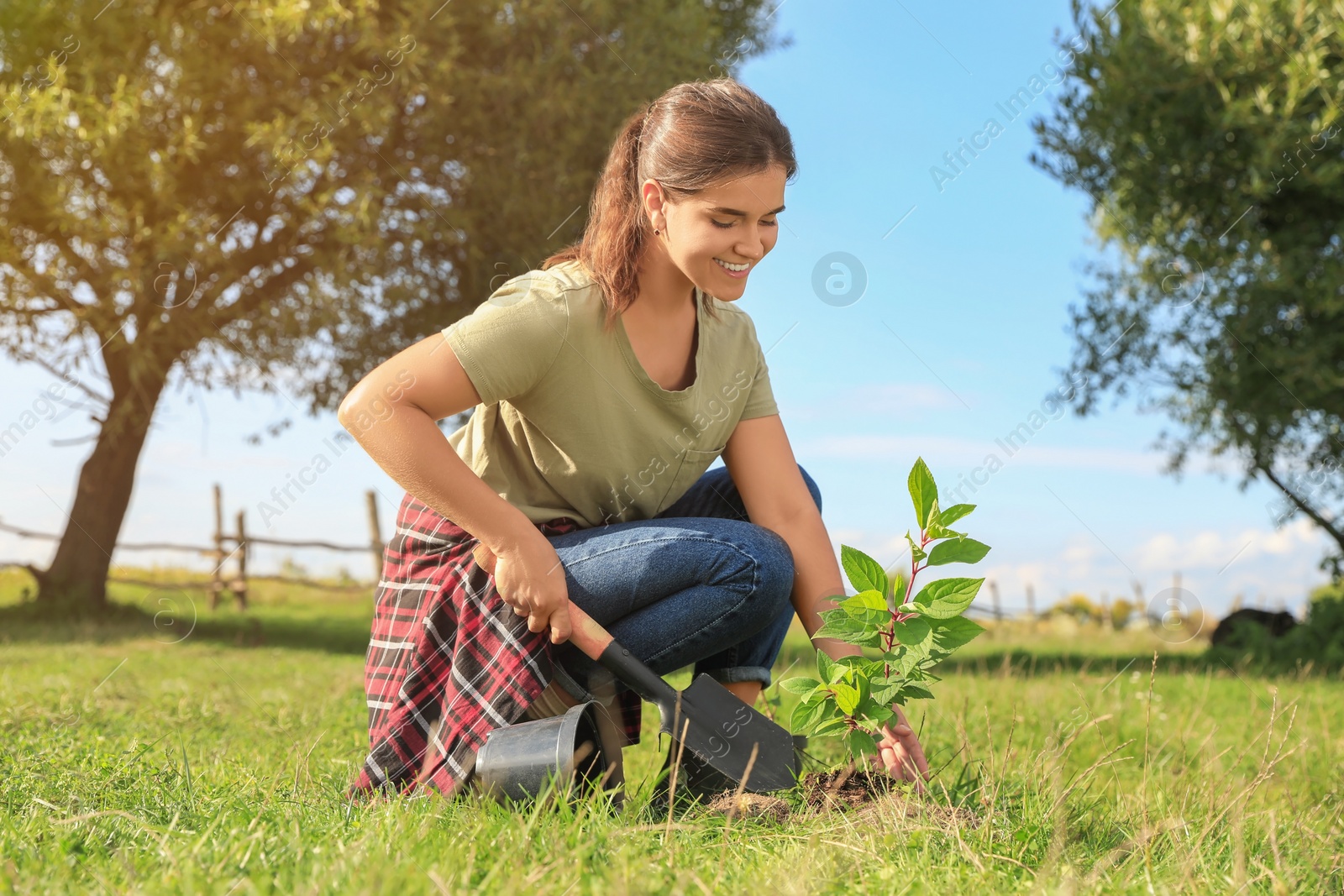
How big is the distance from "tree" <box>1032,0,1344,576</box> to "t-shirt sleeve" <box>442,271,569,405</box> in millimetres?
7542

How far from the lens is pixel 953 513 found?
2086 mm

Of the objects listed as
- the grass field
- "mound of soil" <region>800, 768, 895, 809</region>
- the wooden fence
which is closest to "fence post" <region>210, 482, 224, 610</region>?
the wooden fence

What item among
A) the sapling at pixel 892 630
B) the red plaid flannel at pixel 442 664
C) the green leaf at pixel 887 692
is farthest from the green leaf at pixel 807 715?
the red plaid flannel at pixel 442 664

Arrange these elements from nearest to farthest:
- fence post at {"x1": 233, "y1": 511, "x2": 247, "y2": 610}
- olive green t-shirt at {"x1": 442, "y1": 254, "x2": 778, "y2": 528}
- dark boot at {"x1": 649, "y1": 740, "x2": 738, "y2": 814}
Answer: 1. dark boot at {"x1": 649, "y1": 740, "x2": 738, "y2": 814}
2. olive green t-shirt at {"x1": 442, "y1": 254, "x2": 778, "y2": 528}
3. fence post at {"x1": 233, "y1": 511, "x2": 247, "y2": 610}

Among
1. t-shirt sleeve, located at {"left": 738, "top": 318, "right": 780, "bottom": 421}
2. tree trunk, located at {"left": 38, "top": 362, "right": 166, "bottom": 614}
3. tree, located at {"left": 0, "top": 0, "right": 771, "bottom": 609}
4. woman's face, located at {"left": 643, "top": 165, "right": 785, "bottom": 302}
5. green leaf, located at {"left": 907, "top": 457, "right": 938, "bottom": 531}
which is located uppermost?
tree, located at {"left": 0, "top": 0, "right": 771, "bottom": 609}

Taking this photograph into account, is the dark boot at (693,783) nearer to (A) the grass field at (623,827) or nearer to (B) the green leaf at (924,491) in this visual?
(A) the grass field at (623,827)

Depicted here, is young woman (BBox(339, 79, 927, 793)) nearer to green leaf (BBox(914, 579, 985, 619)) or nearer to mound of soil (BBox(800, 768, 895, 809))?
mound of soil (BBox(800, 768, 895, 809))

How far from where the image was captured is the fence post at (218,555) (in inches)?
561

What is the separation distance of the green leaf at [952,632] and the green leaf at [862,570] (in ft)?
0.47

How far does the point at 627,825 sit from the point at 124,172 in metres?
9.20

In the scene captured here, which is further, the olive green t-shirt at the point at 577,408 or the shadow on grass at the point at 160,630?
the shadow on grass at the point at 160,630

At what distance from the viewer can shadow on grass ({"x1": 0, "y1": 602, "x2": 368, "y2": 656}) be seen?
32.4ft

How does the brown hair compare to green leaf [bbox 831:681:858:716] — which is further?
the brown hair

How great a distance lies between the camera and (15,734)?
11.1ft
